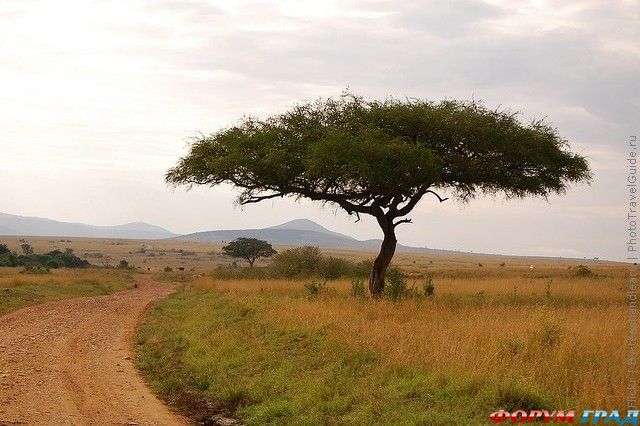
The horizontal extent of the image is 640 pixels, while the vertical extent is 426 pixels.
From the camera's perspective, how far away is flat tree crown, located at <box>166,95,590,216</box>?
70.0ft

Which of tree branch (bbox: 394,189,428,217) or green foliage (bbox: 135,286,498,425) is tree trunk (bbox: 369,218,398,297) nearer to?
tree branch (bbox: 394,189,428,217)

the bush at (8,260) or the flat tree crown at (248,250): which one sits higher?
the flat tree crown at (248,250)

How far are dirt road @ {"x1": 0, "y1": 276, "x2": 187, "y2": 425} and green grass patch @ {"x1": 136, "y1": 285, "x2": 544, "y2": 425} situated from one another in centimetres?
65

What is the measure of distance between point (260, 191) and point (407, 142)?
7083mm

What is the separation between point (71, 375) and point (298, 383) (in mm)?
4940

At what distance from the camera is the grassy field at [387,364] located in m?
8.86

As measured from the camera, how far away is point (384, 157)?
2089 centimetres

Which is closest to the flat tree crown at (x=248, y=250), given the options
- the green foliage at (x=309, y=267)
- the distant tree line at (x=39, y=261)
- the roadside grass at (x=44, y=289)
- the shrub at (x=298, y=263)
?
the distant tree line at (x=39, y=261)

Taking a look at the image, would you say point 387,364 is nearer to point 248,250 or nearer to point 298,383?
point 298,383

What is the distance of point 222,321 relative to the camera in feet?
62.5

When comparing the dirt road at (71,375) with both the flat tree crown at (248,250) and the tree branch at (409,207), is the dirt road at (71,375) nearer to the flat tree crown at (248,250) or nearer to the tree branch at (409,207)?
the tree branch at (409,207)

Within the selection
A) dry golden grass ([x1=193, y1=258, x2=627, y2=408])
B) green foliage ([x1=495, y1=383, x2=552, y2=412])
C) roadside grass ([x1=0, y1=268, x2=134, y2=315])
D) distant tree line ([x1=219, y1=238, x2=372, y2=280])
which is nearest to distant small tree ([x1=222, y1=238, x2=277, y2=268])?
distant tree line ([x1=219, y1=238, x2=372, y2=280])

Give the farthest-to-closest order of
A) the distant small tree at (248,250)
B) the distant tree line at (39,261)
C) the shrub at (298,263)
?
the distant small tree at (248,250) → the distant tree line at (39,261) → the shrub at (298,263)

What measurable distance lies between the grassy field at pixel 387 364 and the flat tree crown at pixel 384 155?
5.26 metres
